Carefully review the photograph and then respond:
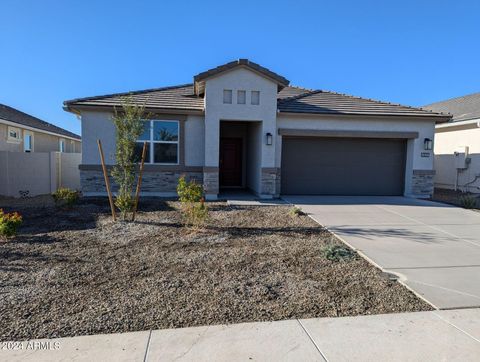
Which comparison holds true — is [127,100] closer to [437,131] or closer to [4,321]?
[4,321]

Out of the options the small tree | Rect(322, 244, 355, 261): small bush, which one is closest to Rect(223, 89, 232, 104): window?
the small tree

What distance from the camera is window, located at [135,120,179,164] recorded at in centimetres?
1287

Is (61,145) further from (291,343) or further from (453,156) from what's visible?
(291,343)

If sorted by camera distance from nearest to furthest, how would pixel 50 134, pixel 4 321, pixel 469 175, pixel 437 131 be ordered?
pixel 4 321
pixel 469 175
pixel 437 131
pixel 50 134

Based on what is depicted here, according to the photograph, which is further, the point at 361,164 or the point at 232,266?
the point at 361,164

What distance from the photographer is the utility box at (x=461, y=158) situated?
1722 cm

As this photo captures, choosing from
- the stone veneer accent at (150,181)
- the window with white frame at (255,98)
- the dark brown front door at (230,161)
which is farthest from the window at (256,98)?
the dark brown front door at (230,161)

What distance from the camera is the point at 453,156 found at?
18250mm

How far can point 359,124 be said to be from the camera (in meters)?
13.9

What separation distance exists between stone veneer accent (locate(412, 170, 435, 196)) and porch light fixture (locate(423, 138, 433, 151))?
3.07ft

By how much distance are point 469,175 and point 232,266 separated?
16.4m

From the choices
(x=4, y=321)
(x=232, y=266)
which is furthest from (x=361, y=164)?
(x=4, y=321)

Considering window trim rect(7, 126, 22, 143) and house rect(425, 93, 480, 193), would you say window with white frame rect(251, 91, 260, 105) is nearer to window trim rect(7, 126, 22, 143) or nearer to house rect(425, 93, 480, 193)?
house rect(425, 93, 480, 193)

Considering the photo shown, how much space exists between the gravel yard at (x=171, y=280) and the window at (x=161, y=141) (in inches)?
212
